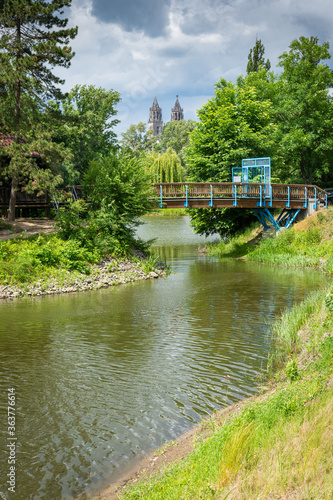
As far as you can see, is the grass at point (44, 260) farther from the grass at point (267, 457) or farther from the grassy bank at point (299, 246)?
the grass at point (267, 457)

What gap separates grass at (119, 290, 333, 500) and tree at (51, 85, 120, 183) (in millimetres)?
30882

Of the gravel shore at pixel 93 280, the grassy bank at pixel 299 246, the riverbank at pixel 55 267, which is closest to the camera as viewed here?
the gravel shore at pixel 93 280

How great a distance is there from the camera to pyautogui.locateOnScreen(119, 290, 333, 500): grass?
4.14 metres

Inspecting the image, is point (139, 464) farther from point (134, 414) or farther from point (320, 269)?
point (320, 269)

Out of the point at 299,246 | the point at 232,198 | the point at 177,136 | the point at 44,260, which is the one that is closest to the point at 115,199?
the point at 44,260

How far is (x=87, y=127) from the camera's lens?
37.9 m

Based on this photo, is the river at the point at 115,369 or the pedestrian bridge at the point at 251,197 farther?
the pedestrian bridge at the point at 251,197

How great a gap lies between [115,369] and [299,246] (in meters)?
20.3

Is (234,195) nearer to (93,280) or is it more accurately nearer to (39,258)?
(93,280)

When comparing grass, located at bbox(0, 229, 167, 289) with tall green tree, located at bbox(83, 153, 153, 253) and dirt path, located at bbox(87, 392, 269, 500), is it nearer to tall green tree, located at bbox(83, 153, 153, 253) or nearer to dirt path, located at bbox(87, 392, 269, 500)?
tall green tree, located at bbox(83, 153, 153, 253)

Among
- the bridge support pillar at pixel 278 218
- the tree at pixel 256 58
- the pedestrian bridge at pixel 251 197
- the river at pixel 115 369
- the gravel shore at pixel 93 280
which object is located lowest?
the river at pixel 115 369

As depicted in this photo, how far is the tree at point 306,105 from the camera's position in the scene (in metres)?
36.9

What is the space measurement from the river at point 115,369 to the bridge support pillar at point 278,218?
12.5m

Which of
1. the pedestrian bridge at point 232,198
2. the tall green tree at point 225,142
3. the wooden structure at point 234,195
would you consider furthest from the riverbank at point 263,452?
the tall green tree at point 225,142
